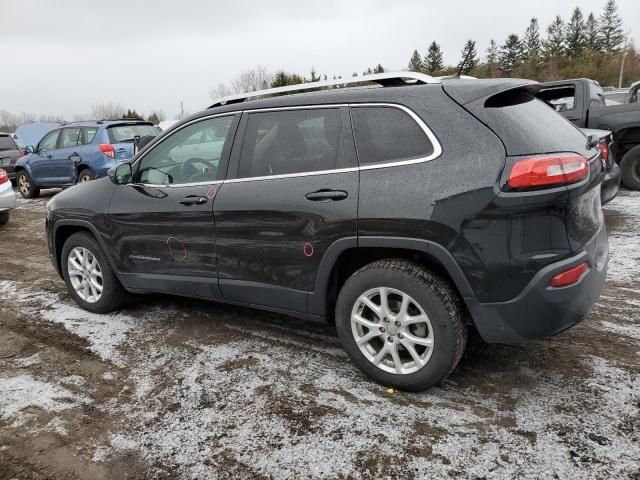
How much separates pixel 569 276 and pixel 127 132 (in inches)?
411

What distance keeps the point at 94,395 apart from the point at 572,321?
2.78 m

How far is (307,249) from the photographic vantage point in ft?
9.79

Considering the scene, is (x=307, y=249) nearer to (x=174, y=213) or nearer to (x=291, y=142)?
(x=291, y=142)

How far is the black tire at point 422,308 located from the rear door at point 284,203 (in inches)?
9.8

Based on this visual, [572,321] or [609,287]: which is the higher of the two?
[572,321]

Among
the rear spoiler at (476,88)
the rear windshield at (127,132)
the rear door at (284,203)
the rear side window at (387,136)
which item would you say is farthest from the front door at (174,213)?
the rear windshield at (127,132)

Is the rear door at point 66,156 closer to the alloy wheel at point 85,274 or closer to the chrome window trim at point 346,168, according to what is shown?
the alloy wheel at point 85,274

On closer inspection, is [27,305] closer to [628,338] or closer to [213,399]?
[213,399]

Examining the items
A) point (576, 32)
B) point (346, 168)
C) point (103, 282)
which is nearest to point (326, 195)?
point (346, 168)

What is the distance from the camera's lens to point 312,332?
147 inches

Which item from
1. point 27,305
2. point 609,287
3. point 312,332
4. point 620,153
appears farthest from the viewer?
point 620,153

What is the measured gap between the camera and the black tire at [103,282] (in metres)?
4.16

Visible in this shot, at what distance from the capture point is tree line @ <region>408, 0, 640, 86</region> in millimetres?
52188

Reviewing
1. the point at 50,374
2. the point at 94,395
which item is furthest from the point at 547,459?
the point at 50,374
